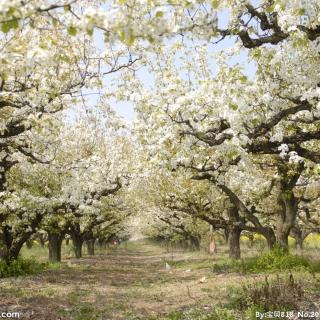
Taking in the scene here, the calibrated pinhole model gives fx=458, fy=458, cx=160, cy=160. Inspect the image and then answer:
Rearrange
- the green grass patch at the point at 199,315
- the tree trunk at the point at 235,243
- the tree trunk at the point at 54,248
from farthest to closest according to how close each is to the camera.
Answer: the tree trunk at the point at 54,248
the tree trunk at the point at 235,243
the green grass patch at the point at 199,315

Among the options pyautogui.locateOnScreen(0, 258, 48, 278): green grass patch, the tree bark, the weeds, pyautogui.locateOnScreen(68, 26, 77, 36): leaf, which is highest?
pyautogui.locateOnScreen(68, 26, 77, 36): leaf

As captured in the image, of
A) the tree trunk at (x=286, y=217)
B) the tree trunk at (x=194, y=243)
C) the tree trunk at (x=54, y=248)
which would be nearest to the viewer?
the tree trunk at (x=286, y=217)

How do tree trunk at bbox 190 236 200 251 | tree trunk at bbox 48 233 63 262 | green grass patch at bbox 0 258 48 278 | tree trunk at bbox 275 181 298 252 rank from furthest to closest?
tree trunk at bbox 190 236 200 251
tree trunk at bbox 48 233 63 262
green grass patch at bbox 0 258 48 278
tree trunk at bbox 275 181 298 252

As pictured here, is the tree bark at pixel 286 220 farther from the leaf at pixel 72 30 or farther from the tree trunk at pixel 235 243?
the leaf at pixel 72 30

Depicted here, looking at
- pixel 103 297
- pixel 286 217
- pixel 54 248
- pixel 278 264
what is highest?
pixel 286 217

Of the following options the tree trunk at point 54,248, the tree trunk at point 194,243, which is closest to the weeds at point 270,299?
the tree trunk at point 54,248

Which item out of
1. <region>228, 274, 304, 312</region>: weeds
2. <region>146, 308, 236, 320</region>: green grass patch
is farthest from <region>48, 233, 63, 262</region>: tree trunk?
<region>228, 274, 304, 312</region>: weeds

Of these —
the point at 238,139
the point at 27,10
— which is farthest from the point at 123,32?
the point at 238,139

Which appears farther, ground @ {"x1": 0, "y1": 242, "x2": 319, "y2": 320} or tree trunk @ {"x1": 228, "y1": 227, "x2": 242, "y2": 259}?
tree trunk @ {"x1": 228, "y1": 227, "x2": 242, "y2": 259}

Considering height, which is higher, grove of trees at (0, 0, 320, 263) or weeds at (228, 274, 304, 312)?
grove of trees at (0, 0, 320, 263)

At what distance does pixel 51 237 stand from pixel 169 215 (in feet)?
41.2

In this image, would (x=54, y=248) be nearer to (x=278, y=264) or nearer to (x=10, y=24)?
(x=278, y=264)

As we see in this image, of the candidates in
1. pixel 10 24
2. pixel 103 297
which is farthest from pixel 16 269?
pixel 10 24

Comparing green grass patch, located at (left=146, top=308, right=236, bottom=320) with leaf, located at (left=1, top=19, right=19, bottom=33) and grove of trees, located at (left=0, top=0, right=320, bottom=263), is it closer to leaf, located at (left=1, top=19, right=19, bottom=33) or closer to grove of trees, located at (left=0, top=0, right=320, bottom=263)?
grove of trees, located at (left=0, top=0, right=320, bottom=263)
